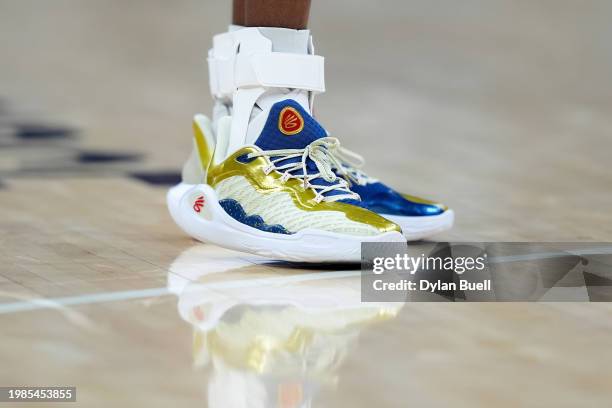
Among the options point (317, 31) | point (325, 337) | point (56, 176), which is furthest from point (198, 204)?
point (317, 31)

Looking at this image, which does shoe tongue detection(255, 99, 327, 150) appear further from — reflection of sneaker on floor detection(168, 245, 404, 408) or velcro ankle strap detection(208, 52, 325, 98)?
reflection of sneaker on floor detection(168, 245, 404, 408)

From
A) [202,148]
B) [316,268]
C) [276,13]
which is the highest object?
[276,13]

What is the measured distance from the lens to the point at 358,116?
11.4ft

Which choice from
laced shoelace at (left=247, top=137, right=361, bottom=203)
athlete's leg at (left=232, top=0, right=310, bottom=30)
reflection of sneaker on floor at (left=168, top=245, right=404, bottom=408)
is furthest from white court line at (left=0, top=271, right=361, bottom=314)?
athlete's leg at (left=232, top=0, right=310, bottom=30)

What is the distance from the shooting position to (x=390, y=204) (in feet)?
5.19

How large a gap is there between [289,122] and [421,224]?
0.31 m

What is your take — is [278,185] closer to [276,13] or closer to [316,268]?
[316,268]

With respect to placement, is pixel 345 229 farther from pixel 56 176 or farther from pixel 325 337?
pixel 56 176

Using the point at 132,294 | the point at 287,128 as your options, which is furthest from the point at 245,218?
the point at 132,294

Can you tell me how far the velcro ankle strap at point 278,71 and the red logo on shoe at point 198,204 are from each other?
0.57 feet

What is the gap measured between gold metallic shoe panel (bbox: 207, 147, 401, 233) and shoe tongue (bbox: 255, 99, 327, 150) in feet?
0.10

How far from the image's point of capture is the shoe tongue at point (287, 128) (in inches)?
55.0

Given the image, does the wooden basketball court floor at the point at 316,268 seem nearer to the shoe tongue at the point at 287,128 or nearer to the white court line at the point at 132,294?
the white court line at the point at 132,294

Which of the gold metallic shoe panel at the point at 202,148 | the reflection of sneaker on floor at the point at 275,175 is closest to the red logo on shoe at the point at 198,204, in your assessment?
the reflection of sneaker on floor at the point at 275,175
